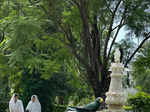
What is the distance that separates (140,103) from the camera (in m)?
15.1

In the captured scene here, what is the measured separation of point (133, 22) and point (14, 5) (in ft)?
20.5

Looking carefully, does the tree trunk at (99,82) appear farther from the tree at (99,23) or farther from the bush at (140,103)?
the bush at (140,103)

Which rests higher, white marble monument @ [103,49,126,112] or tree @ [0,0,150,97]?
tree @ [0,0,150,97]

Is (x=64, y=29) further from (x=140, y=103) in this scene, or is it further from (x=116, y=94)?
(x=116, y=94)

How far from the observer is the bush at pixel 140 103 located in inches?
589

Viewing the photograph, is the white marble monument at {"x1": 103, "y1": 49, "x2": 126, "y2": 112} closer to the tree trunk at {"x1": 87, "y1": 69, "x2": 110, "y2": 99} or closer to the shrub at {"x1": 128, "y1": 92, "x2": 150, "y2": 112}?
the shrub at {"x1": 128, "y1": 92, "x2": 150, "y2": 112}

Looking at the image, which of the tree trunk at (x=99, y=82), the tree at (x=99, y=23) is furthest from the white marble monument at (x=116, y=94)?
the tree trunk at (x=99, y=82)

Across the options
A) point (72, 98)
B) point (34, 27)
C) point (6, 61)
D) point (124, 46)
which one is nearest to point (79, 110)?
point (34, 27)

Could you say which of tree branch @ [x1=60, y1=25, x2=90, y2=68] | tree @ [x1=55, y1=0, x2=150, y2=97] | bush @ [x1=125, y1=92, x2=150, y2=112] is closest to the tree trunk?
tree @ [x1=55, y1=0, x2=150, y2=97]

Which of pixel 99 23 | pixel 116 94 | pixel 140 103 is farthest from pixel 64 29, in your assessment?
pixel 116 94

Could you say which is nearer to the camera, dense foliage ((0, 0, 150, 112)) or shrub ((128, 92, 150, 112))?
dense foliage ((0, 0, 150, 112))

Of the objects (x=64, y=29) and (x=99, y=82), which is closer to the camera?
(x=99, y=82)

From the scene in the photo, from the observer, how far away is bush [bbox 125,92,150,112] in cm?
1496

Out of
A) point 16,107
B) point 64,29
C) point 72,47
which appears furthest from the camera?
point 64,29
